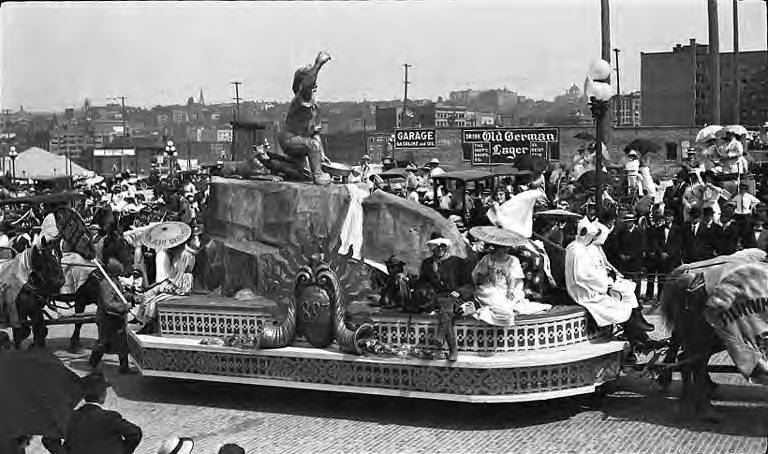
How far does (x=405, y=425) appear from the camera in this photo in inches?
349

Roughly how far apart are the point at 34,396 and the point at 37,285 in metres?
7.43

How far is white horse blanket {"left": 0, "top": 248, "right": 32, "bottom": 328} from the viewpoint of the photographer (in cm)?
1163

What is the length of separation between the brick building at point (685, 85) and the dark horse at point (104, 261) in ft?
142

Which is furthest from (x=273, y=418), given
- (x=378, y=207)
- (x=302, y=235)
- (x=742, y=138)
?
(x=742, y=138)

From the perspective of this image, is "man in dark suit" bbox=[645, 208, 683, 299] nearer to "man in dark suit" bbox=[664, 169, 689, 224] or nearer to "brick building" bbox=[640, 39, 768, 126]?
"man in dark suit" bbox=[664, 169, 689, 224]

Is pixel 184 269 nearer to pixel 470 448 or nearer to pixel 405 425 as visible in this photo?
pixel 405 425

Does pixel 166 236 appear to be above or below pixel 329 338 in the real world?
above

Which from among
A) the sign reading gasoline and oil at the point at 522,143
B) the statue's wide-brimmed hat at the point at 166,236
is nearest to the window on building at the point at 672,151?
the sign reading gasoline and oil at the point at 522,143

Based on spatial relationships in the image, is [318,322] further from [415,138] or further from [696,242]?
[415,138]

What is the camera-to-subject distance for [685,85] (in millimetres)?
53000

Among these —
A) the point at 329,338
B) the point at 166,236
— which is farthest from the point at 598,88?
the point at 166,236

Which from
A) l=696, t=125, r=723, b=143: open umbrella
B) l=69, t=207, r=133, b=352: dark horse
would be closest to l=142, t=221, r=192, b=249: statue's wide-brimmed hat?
l=69, t=207, r=133, b=352: dark horse

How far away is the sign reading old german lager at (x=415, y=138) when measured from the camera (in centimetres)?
4272

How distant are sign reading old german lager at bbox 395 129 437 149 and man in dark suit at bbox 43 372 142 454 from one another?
37.8 meters
